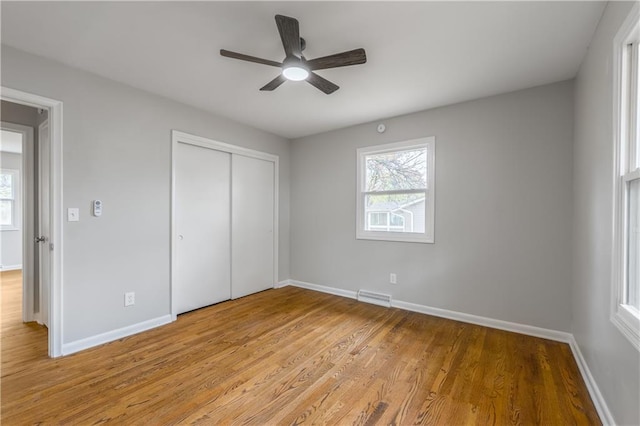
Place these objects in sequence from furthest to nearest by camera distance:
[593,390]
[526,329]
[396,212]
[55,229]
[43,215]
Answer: [396,212]
[43,215]
[526,329]
[55,229]
[593,390]

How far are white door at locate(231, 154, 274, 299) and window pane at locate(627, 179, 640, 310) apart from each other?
3783mm

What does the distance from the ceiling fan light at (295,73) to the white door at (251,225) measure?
82.5 inches

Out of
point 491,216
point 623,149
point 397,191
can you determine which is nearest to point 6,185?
point 397,191

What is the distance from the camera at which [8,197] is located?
5.92 metres

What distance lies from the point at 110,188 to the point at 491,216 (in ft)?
12.7

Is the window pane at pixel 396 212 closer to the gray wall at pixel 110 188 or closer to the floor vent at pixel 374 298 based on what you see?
the floor vent at pixel 374 298

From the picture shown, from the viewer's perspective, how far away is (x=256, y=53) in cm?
223

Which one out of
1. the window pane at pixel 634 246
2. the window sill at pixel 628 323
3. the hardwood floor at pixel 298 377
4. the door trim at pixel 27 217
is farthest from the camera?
the door trim at pixel 27 217

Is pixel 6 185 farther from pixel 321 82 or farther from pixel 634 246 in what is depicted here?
pixel 634 246

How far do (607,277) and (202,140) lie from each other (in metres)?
3.87

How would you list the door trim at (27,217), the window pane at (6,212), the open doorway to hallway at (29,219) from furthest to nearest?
the window pane at (6,212) → the door trim at (27,217) → the open doorway to hallway at (29,219)

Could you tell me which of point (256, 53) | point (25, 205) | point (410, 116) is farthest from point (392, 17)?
point (25, 205)

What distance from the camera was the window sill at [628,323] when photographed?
1.27m

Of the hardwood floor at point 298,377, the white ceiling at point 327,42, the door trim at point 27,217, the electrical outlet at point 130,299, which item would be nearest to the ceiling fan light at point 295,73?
the white ceiling at point 327,42
